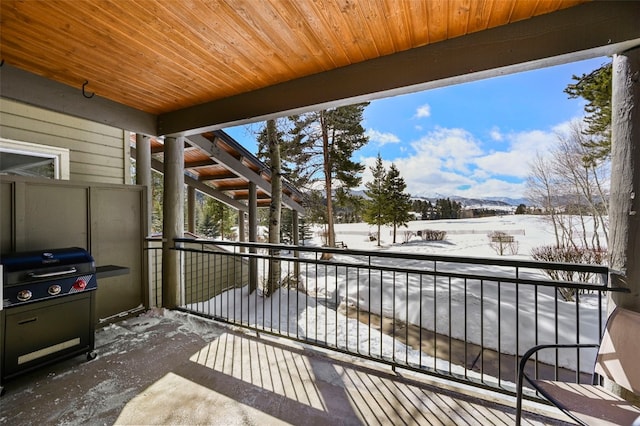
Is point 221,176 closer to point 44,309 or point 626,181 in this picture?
point 44,309

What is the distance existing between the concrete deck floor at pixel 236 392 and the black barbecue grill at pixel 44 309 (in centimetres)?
18

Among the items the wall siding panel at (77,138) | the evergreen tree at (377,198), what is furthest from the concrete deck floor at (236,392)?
the evergreen tree at (377,198)

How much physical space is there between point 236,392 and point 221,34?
8.27ft

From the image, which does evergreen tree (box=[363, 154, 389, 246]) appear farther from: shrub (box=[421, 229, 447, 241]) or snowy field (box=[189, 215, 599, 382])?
snowy field (box=[189, 215, 599, 382])

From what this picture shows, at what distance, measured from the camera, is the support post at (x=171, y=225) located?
3600mm

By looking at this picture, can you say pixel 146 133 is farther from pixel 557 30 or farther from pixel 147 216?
pixel 557 30

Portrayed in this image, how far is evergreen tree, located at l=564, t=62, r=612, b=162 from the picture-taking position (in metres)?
6.43

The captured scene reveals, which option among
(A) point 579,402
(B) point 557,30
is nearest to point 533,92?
(B) point 557,30

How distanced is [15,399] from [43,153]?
2.90 metres

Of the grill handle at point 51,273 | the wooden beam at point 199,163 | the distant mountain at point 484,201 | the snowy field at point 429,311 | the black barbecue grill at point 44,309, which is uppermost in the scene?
the wooden beam at point 199,163

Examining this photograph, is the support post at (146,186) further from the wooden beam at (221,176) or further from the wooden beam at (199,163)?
the wooden beam at (221,176)

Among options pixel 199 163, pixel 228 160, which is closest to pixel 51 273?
pixel 228 160

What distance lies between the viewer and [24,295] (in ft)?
6.75

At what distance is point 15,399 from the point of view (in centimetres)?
191
